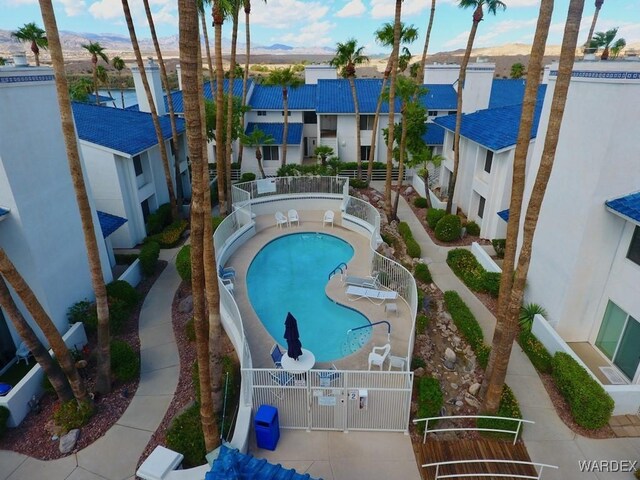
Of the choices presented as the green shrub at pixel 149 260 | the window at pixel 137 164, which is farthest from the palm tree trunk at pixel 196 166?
the window at pixel 137 164

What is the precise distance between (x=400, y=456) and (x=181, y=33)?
10416 millimetres

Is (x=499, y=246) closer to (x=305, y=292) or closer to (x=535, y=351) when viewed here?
(x=535, y=351)

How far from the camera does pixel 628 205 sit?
11.7 m

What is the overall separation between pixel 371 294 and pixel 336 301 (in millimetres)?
1495

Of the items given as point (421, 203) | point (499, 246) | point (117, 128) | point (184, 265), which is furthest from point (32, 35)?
point (499, 246)

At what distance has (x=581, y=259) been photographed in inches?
511

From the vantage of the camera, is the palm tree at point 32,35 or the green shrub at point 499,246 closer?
the green shrub at point 499,246

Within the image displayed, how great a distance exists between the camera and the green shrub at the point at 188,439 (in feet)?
32.4

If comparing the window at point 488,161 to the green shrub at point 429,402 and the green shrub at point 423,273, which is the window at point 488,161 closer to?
the green shrub at point 423,273

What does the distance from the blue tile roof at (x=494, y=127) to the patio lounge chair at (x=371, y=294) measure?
9.88 meters

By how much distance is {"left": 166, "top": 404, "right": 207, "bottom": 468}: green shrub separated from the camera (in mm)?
9891

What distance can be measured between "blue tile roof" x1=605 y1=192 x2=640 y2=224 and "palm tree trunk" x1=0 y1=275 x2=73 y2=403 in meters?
16.2

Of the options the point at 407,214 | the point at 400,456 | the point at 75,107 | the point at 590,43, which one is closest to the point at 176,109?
the point at 75,107

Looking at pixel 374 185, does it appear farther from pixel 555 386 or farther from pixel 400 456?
pixel 400 456
